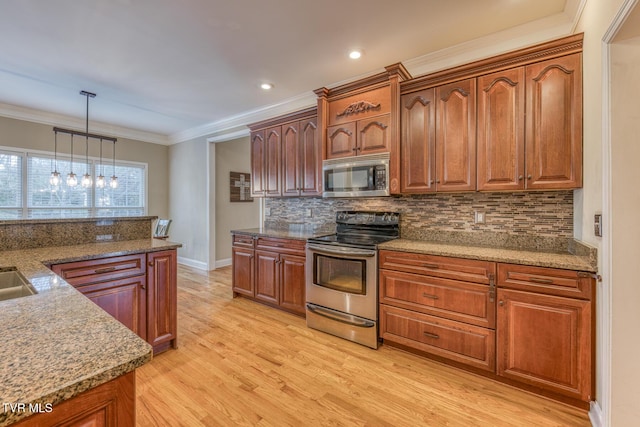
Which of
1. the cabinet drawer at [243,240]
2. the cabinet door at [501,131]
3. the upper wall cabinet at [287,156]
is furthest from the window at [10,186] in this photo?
the cabinet door at [501,131]

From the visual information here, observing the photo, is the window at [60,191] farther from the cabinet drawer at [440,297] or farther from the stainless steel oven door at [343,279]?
the cabinet drawer at [440,297]

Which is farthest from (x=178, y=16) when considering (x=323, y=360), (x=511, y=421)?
(x=511, y=421)

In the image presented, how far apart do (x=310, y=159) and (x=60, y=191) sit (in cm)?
452

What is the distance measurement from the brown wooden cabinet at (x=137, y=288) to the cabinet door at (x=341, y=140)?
1870 millimetres

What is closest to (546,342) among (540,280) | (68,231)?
(540,280)

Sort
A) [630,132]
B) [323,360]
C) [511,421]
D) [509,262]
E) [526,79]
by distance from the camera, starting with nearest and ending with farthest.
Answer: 1. [630,132]
2. [511,421]
3. [509,262]
4. [526,79]
5. [323,360]

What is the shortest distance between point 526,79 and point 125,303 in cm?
349

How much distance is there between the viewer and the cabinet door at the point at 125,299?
2.04 metres

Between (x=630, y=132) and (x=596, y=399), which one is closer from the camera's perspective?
(x=630, y=132)

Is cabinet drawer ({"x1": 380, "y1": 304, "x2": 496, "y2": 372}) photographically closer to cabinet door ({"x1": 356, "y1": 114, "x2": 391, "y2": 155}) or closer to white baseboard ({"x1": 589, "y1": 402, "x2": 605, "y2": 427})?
white baseboard ({"x1": 589, "y1": 402, "x2": 605, "y2": 427})

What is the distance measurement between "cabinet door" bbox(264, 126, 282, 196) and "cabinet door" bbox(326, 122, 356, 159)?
0.82m

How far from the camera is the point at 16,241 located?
2.13 m

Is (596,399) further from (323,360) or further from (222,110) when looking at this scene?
(222,110)

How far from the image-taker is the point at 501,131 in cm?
223
